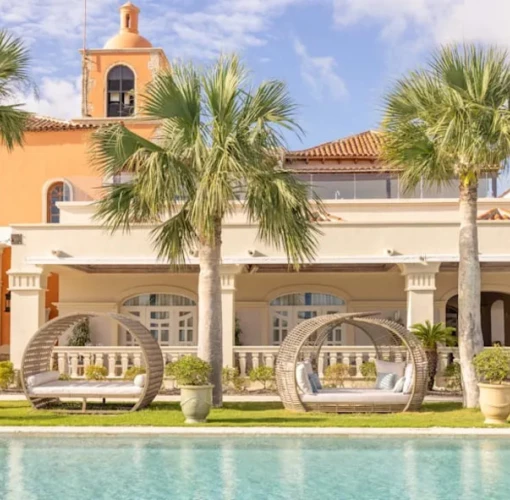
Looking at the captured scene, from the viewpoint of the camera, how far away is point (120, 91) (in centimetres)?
4003

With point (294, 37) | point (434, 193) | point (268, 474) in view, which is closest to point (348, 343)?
point (434, 193)

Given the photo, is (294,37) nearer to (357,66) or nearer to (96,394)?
(357,66)

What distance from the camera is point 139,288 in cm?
3009

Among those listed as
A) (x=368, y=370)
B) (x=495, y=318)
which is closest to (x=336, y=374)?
(x=368, y=370)

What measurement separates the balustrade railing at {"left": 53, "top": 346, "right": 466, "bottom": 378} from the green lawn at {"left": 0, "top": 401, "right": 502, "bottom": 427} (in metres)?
4.34

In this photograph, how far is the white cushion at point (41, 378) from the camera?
1964 centimetres

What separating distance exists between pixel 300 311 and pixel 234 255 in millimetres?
5873

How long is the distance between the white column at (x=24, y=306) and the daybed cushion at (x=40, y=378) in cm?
476

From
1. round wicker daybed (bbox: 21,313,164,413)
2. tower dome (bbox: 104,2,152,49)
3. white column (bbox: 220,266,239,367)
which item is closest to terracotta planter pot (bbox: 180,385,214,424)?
round wicker daybed (bbox: 21,313,164,413)

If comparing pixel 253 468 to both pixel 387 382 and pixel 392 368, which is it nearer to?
pixel 387 382

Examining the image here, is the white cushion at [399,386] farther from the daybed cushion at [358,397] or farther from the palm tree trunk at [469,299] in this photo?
the palm tree trunk at [469,299]

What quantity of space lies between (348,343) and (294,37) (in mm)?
14019

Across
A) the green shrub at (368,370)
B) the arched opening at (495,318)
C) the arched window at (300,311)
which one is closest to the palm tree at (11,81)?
the green shrub at (368,370)

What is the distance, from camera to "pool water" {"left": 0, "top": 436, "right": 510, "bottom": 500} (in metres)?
11.8
